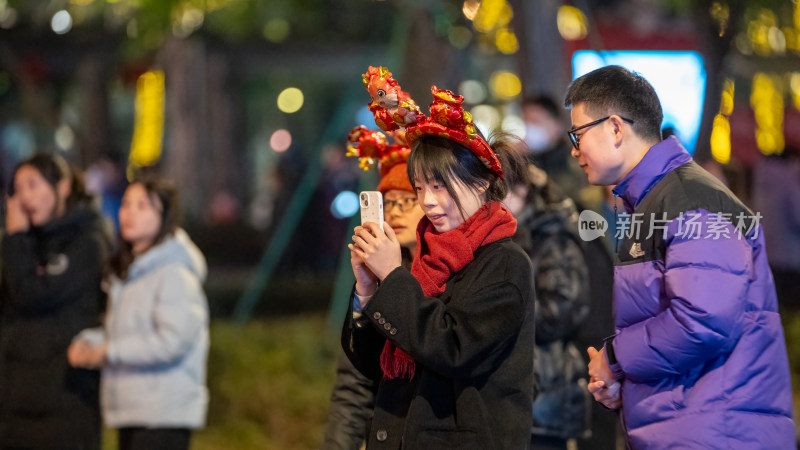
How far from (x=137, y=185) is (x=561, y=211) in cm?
229

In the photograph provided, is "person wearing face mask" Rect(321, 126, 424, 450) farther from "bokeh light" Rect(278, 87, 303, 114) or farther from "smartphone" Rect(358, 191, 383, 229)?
"bokeh light" Rect(278, 87, 303, 114)

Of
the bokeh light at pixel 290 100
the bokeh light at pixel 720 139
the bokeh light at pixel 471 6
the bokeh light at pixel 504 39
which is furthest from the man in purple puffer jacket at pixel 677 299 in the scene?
Answer: the bokeh light at pixel 290 100

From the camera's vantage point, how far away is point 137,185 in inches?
208

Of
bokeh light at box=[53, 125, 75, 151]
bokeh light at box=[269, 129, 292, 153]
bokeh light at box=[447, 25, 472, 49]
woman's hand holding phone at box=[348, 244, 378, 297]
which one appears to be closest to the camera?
woman's hand holding phone at box=[348, 244, 378, 297]

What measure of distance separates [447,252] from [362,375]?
0.96 m

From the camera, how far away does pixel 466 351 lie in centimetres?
288

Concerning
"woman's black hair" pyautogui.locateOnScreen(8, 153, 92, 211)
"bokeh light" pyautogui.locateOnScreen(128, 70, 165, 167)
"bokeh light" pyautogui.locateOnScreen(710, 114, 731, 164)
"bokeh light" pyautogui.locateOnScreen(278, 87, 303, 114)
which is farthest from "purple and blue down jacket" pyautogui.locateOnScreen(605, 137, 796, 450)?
"bokeh light" pyautogui.locateOnScreen(278, 87, 303, 114)

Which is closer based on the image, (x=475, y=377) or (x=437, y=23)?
(x=475, y=377)

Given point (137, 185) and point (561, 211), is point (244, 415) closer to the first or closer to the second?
point (137, 185)

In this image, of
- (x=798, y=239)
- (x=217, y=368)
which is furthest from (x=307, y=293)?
(x=798, y=239)

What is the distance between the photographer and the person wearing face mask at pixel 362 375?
12.8 ft

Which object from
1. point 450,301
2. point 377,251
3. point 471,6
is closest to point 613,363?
point 450,301

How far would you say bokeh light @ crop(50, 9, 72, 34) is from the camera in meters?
14.8

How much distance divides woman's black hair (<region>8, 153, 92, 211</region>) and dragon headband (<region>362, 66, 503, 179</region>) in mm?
2962
